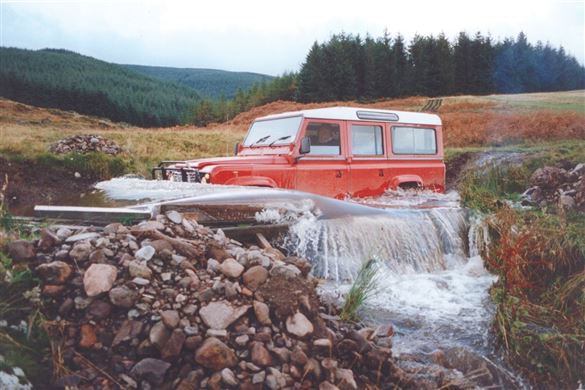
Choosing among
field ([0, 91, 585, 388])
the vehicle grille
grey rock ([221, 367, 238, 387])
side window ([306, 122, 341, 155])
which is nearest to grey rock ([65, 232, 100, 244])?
field ([0, 91, 585, 388])

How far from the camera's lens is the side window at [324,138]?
7223 mm

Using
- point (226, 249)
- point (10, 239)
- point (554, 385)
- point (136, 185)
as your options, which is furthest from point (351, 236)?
point (10, 239)

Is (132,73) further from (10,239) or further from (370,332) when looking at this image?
(370,332)

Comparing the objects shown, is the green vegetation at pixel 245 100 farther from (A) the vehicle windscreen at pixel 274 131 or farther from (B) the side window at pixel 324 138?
(B) the side window at pixel 324 138

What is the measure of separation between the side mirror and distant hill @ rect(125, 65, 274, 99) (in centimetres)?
467

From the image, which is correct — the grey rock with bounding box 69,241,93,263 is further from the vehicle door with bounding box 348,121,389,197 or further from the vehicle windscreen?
the vehicle door with bounding box 348,121,389,197

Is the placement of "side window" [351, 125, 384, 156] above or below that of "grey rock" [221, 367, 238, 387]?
above

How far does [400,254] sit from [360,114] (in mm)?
2762

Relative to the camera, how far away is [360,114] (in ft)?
25.1

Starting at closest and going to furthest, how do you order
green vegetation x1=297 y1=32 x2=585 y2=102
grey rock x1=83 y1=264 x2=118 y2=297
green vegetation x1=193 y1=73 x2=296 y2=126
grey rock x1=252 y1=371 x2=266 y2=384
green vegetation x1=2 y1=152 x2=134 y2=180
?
grey rock x1=252 y1=371 x2=266 y2=384, grey rock x1=83 y1=264 x2=118 y2=297, green vegetation x1=297 y1=32 x2=585 y2=102, green vegetation x1=193 y1=73 x2=296 y2=126, green vegetation x1=2 y1=152 x2=134 y2=180

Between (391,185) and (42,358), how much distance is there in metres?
6.41

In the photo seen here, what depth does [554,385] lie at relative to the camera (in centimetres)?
341

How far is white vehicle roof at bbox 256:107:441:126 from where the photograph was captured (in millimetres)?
7203

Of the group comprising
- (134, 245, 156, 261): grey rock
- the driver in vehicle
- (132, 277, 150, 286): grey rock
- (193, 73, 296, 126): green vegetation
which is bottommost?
(132, 277, 150, 286): grey rock
